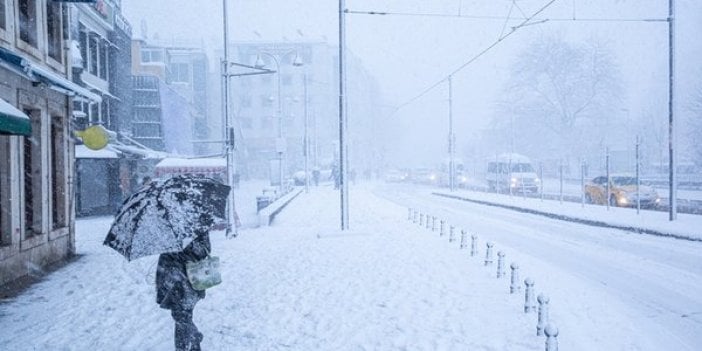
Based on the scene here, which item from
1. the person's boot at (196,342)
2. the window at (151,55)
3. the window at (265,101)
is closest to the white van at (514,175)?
the person's boot at (196,342)

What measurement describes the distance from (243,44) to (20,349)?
208 feet

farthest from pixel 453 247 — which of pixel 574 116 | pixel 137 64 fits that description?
pixel 574 116

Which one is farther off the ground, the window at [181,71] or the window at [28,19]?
the window at [181,71]

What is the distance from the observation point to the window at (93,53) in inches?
856

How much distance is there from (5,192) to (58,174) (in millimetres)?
2552

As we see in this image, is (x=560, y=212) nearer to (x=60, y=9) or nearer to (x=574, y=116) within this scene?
(x=60, y=9)

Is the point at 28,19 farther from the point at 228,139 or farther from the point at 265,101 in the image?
the point at 265,101

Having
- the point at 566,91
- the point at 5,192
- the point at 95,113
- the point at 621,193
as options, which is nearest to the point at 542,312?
the point at 5,192

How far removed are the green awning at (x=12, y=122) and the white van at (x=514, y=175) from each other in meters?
29.5

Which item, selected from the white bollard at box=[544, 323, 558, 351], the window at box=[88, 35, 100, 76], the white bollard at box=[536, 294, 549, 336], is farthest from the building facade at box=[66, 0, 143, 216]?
the white bollard at box=[544, 323, 558, 351]

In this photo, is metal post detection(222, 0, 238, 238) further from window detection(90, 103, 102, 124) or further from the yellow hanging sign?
window detection(90, 103, 102, 124)

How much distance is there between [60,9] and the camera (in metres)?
11.4

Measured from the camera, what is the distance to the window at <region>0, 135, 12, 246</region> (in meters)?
8.82

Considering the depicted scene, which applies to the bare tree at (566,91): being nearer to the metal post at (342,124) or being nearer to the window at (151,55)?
the window at (151,55)
